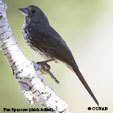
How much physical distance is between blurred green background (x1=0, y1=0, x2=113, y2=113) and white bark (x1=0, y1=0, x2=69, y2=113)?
308 millimetres

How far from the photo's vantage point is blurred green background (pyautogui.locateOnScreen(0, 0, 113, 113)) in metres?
2.35

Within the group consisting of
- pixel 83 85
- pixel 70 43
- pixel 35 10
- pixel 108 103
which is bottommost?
pixel 108 103

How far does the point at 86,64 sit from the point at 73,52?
10cm

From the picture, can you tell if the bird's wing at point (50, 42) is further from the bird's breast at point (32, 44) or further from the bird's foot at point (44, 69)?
the bird's foot at point (44, 69)

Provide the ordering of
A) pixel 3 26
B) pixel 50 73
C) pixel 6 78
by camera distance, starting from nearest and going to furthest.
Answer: pixel 3 26 < pixel 50 73 < pixel 6 78

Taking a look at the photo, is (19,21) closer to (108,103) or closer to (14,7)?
(14,7)

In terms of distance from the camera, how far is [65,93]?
7.73 feet

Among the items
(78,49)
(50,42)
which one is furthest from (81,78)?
(50,42)

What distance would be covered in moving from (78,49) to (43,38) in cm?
22

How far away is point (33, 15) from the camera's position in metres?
2.38

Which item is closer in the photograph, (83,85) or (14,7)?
(83,85)

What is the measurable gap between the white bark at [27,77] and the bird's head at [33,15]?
340mm

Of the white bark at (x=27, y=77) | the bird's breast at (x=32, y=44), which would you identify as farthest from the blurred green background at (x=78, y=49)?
the white bark at (x=27, y=77)

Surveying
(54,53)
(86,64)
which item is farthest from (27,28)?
(86,64)
